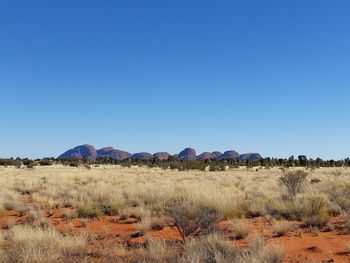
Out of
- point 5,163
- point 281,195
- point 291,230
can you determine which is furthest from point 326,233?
point 5,163

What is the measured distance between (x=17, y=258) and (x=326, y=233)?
741 cm

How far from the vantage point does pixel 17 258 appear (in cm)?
630

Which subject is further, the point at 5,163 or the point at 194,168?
the point at 5,163

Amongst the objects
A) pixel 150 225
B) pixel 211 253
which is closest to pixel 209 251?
pixel 211 253

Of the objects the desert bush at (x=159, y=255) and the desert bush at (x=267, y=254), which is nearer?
the desert bush at (x=267, y=254)

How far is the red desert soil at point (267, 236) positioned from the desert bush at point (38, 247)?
1.26m

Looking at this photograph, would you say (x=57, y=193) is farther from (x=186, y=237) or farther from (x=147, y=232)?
(x=186, y=237)

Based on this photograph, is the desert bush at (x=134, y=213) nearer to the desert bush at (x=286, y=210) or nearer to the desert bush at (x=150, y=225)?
the desert bush at (x=150, y=225)

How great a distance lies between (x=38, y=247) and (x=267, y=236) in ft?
17.9

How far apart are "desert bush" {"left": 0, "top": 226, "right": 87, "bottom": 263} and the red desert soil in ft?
4.14

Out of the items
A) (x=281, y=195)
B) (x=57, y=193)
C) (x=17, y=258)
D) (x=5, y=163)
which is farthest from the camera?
(x=5, y=163)

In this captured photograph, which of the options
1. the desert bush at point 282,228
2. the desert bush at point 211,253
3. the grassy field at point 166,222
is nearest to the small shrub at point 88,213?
the grassy field at point 166,222

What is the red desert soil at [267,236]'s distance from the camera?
702 cm

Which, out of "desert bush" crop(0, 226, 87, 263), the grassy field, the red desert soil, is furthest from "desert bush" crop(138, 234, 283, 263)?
"desert bush" crop(0, 226, 87, 263)
